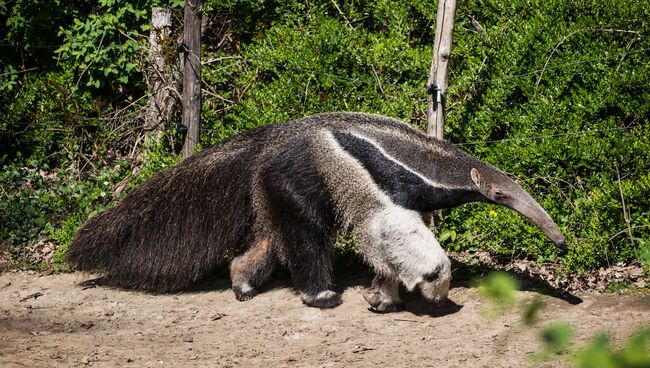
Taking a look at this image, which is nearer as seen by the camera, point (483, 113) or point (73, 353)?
point (73, 353)

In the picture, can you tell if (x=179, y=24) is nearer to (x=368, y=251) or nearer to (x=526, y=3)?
(x=526, y=3)

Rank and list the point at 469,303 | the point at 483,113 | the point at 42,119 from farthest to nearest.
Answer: the point at 42,119 → the point at 483,113 → the point at 469,303

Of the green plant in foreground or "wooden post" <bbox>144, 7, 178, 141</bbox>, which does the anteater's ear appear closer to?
"wooden post" <bbox>144, 7, 178, 141</bbox>

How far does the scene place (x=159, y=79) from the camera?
8.51 metres

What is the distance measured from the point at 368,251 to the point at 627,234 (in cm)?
237

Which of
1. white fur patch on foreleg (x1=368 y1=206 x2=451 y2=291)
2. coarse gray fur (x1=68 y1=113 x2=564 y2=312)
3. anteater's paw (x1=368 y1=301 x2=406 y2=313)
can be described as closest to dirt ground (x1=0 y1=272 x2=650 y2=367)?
anteater's paw (x1=368 y1=301 x2=406 y2=313)

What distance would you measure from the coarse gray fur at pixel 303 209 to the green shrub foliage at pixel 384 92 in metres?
1.38

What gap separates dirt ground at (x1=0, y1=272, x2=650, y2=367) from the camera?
4.99 m

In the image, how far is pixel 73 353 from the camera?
5.06m

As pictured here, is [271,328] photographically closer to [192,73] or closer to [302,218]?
[302,218]

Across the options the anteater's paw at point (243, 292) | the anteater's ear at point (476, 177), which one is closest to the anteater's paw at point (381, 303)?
the anteater's paw at point (243, 292)

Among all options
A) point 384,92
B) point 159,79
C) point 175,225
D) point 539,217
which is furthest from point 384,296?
point 159,79

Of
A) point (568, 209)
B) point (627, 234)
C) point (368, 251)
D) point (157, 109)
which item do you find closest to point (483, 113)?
point (568, 209)

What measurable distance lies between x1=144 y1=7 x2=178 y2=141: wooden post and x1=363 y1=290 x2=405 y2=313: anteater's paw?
3.66 m
